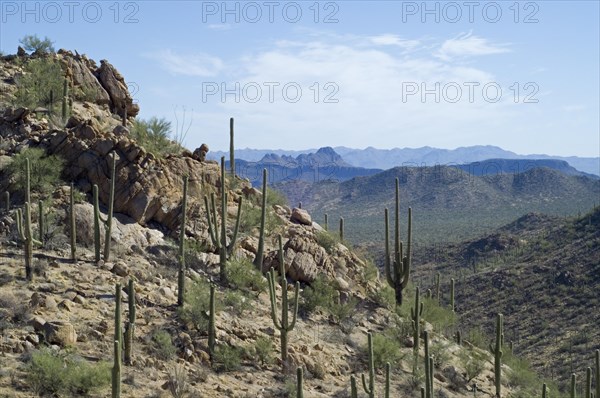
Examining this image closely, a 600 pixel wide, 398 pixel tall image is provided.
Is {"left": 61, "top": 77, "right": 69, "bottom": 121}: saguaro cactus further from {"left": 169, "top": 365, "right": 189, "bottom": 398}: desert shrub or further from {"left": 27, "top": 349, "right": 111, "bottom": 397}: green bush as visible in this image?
{"left": 169, "top": 365, "right": 189, "bottom": 398}: desert shrub

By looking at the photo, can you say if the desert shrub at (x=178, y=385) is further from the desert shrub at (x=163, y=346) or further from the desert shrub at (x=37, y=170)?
the desert shrub at (x=37, y=170)

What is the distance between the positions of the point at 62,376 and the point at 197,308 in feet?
15.2

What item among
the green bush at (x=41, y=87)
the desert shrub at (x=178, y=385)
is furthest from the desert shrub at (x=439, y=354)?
the green bush at (x=41, y=87)

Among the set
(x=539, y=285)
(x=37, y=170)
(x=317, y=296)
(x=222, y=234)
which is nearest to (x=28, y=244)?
(x=37, y=170)

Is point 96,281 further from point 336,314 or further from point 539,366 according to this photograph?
point 539,366

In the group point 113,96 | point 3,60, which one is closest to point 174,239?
point 113,96

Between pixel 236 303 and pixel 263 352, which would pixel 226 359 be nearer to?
pixel 263 352

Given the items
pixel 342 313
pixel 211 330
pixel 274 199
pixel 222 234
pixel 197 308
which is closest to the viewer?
pixel 211 330

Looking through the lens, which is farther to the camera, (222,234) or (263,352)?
(222,234)

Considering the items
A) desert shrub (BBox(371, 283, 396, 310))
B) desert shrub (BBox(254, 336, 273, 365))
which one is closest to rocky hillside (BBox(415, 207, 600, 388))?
desert shrub (BBox(371, 283, 396, 310))

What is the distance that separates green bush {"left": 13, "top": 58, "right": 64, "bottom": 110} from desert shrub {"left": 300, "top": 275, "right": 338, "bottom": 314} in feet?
35.2

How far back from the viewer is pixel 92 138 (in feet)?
73.6

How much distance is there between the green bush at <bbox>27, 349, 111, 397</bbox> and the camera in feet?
43.4

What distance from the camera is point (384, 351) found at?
64.1ft
